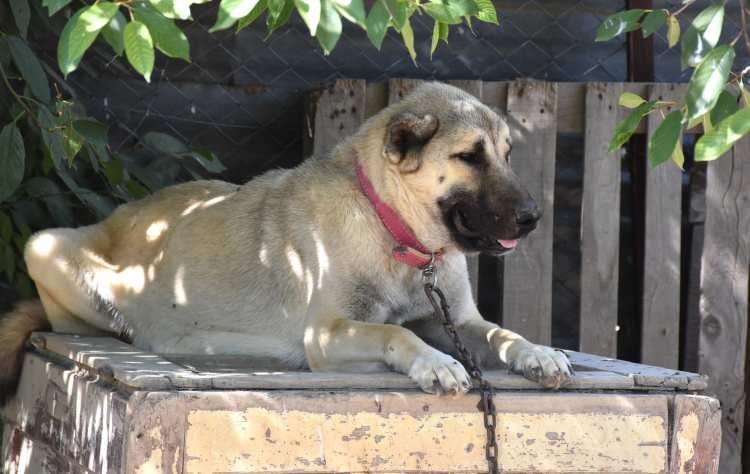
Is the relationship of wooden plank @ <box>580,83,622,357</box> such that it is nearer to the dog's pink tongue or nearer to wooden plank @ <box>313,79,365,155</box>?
wooden plank @ <box>313,79,365,155</box>

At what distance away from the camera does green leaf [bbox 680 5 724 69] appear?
2.45m

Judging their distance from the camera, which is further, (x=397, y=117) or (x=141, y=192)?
(x=141, y=192)

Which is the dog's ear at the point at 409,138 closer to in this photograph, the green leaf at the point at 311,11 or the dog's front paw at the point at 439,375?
the dog's front paw at the point at 439,375

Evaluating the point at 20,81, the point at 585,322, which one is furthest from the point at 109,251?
the point at 585,322

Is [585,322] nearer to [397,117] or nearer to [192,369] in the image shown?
[397,117]

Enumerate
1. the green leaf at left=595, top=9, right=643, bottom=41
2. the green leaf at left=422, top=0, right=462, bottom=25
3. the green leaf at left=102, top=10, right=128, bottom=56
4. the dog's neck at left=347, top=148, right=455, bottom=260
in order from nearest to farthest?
the green leaf at left=102, top=10, right=128, bottom=56
the green leaf at left=422, top=0, right=462, bottom=25
the green leaf at left=595, top=9, right=643, bottom=41
the dog's neck at left=347, top=148, right=455, bottom=260

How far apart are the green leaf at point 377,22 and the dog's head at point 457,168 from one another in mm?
1434

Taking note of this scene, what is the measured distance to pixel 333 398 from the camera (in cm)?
292

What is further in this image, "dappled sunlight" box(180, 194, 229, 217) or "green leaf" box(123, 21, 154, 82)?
"dappled sunlight" box(180, 194, 229, 217)

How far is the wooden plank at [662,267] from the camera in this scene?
16.6 ft

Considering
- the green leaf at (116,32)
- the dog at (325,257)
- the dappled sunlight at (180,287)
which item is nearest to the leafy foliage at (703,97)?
the dog at (325,257)

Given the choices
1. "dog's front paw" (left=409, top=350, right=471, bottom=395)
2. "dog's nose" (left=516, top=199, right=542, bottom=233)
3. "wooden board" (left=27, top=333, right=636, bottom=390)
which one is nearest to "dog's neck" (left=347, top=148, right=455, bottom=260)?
"dog's nose" (left=516, top=199, right=542, bottom=233)

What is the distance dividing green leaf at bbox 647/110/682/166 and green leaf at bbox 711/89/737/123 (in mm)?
105

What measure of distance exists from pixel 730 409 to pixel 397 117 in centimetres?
233
